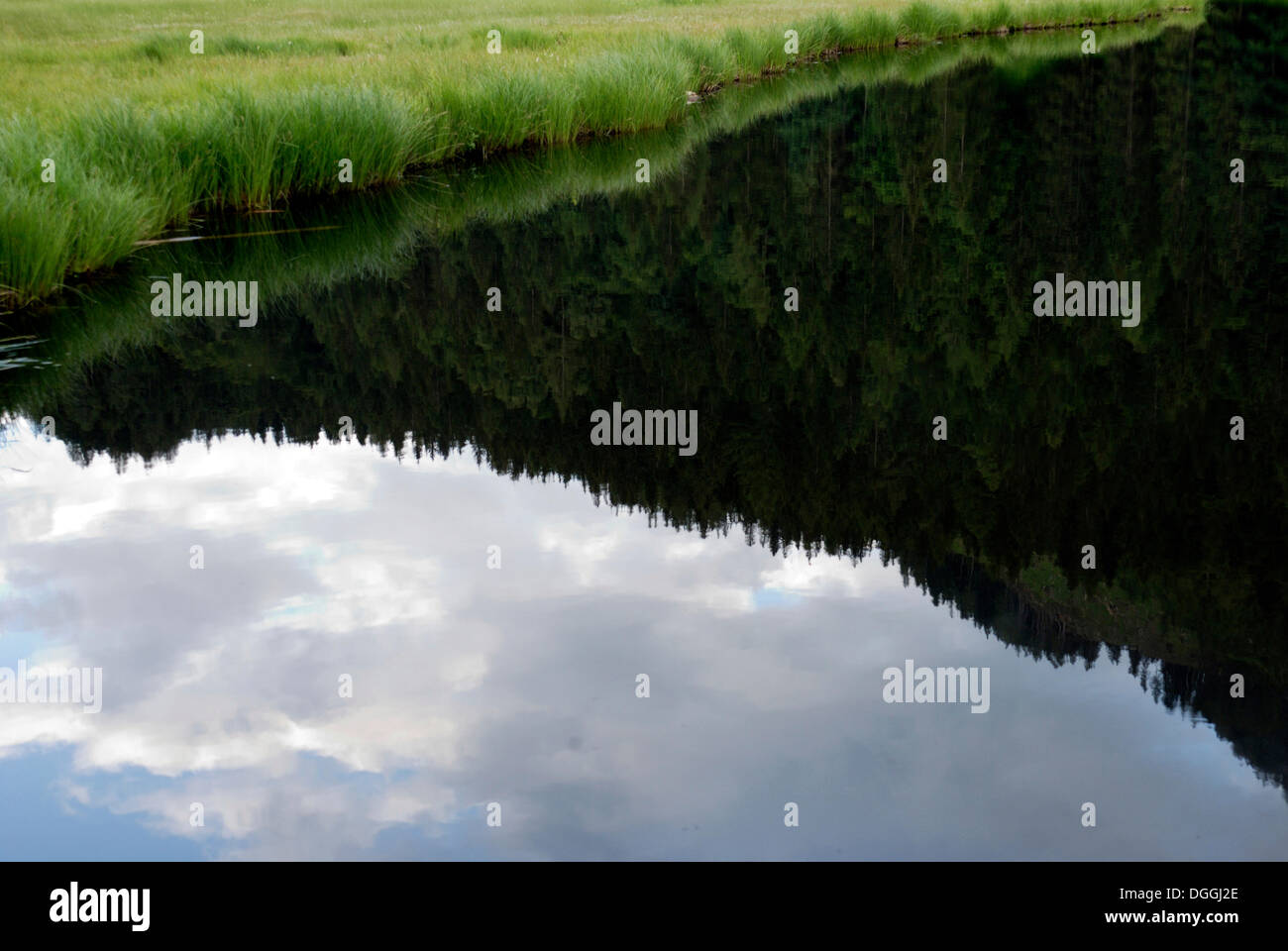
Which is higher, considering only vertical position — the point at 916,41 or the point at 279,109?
the point at 916,41

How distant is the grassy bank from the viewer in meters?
10.2

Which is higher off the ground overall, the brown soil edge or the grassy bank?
the brown soil edge

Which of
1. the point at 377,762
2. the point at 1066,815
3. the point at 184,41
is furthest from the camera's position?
the point at 184,41

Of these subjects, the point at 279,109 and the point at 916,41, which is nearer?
the point at 279,109

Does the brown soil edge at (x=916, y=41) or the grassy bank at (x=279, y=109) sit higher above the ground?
the brown soil edge at (x=916, y=41)

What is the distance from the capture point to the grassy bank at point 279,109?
10.2 metres

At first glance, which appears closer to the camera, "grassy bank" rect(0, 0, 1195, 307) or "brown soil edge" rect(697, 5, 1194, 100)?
"grassy bank" rect(0, 0, 1195, 307)

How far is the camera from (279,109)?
13328 millimetres

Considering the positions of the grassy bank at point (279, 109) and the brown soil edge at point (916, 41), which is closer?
the grassy bank at point (279, 109)
